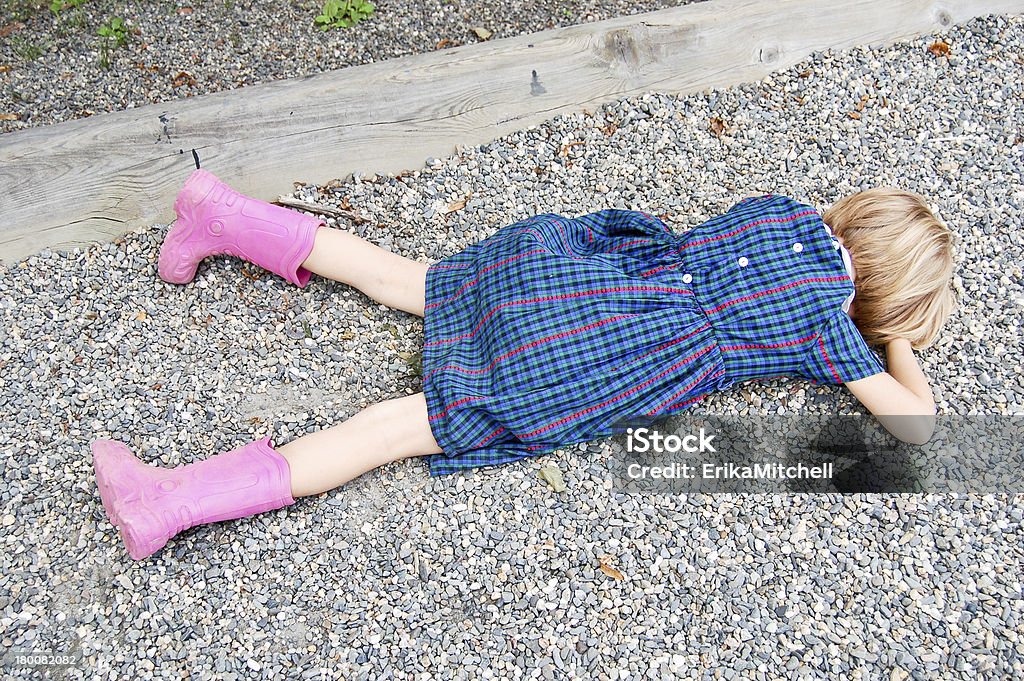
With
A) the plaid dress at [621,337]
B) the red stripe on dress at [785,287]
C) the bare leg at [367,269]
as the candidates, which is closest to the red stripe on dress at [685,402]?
the plaid dress at [621,337]

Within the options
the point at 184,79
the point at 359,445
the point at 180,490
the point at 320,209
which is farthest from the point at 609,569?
the point at 184,79

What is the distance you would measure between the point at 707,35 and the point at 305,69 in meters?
1.51

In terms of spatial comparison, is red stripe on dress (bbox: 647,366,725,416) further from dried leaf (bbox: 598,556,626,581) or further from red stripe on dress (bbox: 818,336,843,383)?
dried leaf (bbox: 598,556,626,581)

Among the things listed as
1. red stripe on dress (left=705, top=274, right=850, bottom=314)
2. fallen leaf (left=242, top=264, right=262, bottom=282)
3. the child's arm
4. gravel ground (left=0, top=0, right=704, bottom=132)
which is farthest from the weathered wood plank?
the child's arm

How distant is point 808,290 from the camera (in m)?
2.22

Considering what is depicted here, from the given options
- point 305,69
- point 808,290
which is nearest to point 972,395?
point 808,290

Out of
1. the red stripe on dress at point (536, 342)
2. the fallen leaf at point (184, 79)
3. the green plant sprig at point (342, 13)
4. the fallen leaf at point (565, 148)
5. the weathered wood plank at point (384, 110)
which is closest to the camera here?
the red stripe on dress at point (536, 342)

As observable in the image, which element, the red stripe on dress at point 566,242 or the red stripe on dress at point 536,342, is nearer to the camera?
the red stripe on dress at point 536,342

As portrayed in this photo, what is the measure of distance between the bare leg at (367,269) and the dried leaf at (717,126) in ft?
4.06

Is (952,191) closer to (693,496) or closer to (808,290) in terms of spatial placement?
(808,290)

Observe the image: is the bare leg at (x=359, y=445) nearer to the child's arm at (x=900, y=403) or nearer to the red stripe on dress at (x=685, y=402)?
the red stripe on dress at (x=685, y=402)

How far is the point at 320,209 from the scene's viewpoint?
279cm

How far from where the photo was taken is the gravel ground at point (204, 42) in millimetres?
3184

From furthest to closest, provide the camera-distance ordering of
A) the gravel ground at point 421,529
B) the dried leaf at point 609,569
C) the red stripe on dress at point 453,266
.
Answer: the red stripe on dress at point 453,266 < the dried leaf at point 609,569 < the gravel ground at point 421,529
